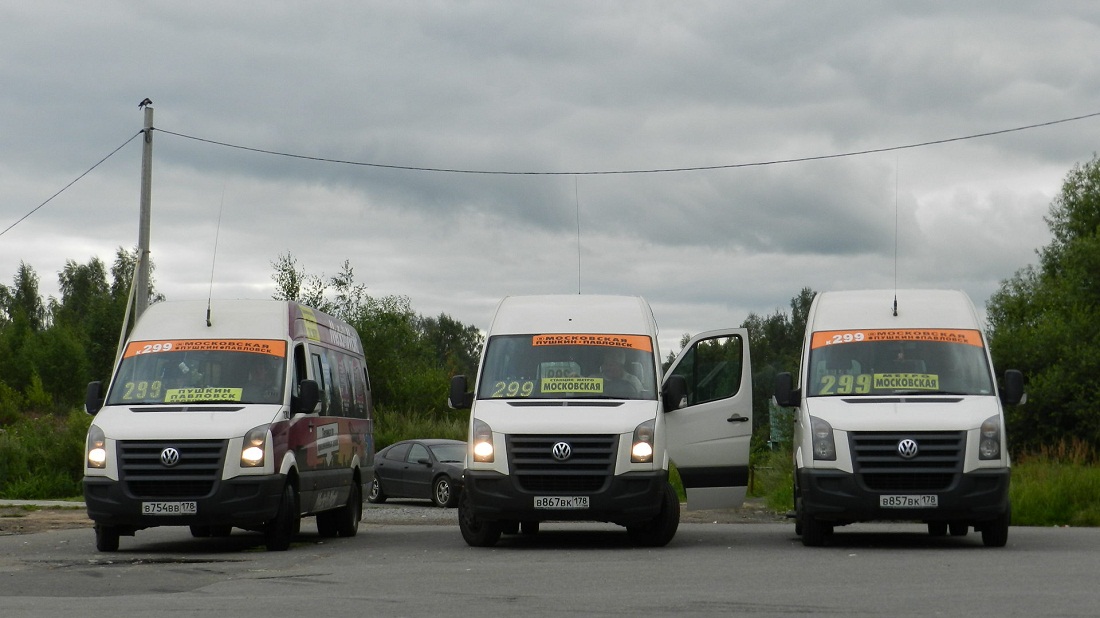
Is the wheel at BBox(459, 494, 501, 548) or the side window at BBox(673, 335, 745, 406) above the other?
the side window at BBox(673, 335, 745, 406)

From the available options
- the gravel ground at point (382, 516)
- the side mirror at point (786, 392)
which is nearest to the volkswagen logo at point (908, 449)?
the side mirror at point (786, 392)

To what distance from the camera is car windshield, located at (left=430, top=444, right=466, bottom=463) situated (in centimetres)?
2864

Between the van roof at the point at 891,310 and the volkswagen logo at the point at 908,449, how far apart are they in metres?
1.75

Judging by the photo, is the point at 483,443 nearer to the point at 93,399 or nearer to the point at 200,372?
the point at 200,372

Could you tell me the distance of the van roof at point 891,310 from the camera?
15719mm

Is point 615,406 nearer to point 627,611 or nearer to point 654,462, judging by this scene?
point 654,462

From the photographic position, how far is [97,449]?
578 inches

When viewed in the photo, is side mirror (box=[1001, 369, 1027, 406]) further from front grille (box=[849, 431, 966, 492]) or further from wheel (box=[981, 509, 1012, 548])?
wheel (box=[981, 509, 1012, 548])

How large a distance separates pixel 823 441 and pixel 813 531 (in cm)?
114

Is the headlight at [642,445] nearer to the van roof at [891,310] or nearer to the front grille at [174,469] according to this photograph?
the van roof at [891,310]

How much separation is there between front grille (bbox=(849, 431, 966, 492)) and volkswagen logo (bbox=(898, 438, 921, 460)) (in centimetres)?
3

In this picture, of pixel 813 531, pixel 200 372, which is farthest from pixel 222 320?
pixel 813 531

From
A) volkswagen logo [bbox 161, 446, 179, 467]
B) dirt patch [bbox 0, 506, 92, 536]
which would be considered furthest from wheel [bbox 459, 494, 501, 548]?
dirt patch [bbox 0, 506, 92, 536]

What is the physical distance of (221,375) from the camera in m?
15.5
